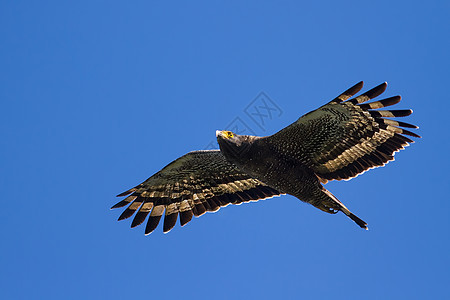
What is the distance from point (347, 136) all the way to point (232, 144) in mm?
2256

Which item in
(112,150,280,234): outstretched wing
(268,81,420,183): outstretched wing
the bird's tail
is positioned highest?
(112,150,280,234): outstretched wing

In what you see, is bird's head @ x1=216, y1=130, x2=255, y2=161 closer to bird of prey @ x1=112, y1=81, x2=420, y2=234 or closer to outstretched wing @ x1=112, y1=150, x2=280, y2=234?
bird of prey @ x1=112, y1=81, x2=420, y2=234

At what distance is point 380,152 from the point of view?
10.3 meters

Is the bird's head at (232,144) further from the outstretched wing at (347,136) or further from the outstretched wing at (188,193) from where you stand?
the outstretched wing at (188,193)

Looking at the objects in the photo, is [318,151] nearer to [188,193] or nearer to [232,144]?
[232,144]

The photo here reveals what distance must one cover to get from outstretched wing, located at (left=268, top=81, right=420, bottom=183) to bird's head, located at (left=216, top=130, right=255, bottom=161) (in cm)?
57

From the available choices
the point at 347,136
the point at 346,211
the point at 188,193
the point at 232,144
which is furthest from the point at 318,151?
the point at 188,193

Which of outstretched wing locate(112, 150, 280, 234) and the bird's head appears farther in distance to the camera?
outstretched wing locate(112, 150, 280, 234)

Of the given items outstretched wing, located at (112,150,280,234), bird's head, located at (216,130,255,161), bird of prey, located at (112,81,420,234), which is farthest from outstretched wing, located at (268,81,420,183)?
outstretched wing, located at (112,150,280,234)

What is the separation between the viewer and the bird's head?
974cm

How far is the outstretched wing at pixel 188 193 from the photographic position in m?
11.6

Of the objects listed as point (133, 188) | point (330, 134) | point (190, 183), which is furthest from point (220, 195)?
point (330, 134)

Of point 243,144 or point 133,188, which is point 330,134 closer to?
point 243,144

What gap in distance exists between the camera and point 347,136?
33.9ft
